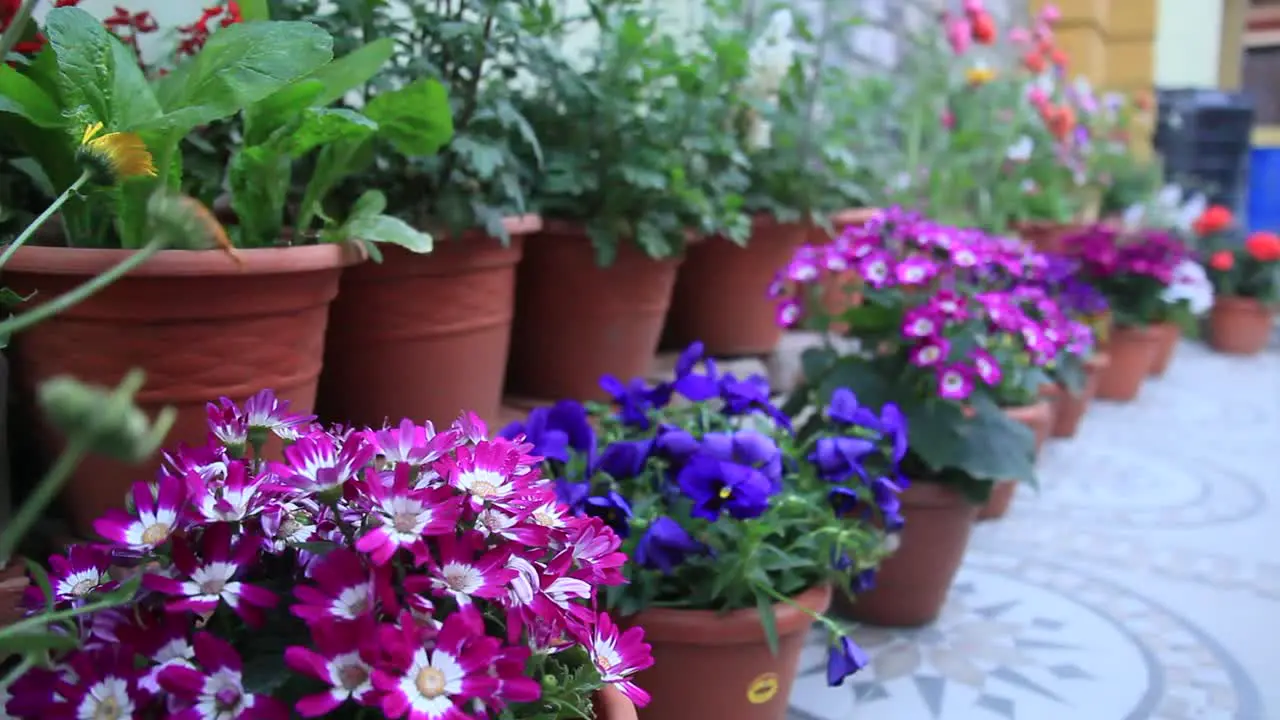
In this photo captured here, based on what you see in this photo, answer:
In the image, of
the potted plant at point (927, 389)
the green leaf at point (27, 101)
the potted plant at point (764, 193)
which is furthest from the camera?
the potted plant at point (764, 193)

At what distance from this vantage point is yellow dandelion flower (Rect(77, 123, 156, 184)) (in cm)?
65

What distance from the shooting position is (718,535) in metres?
1.08

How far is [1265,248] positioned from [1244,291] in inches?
12.1

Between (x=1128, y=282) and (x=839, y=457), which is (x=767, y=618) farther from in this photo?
(x=1128, y=282)

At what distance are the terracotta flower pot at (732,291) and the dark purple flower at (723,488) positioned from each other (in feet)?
3.45

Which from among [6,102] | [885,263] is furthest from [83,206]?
[885,263]

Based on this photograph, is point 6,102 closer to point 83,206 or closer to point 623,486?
point 83,206

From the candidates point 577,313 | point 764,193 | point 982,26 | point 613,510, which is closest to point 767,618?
point 613,510

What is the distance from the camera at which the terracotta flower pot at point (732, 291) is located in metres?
2.10

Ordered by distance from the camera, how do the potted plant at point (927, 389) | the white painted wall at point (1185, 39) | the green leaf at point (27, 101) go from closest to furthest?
1. the green leaf at point (27, 101)
2. the potted plant at point (927, 389)
3. the white painted wall at point (1185, 39)

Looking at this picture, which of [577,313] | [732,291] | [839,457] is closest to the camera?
[839,457]

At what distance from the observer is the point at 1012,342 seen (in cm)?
187

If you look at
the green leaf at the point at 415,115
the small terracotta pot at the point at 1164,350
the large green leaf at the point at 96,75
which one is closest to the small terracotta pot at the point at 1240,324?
the small terracotta pot at the point at 1164,350

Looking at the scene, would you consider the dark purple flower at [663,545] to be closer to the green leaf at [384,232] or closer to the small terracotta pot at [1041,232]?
the green leaf at [384,232]
